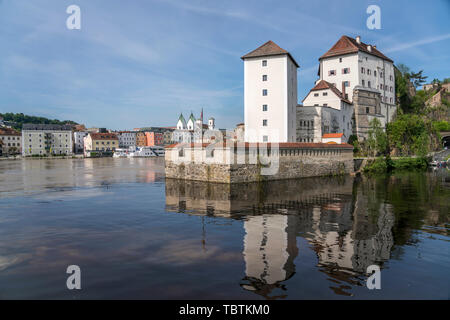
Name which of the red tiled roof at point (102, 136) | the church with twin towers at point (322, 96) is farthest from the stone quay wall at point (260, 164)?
the red tiled roof at point (102, 136)

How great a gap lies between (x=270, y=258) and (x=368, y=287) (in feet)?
10.2

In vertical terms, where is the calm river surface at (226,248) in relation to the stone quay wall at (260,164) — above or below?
below

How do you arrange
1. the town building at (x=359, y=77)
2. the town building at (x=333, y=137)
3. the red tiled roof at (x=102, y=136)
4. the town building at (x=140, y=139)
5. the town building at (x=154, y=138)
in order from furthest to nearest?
the town building at (x=140, y=139)
the town building at (x=154, y=138)
the red tiled roof at (x=102, y=136)
the town building at (x=359, y=77)
the town building at (x=333, y=137)

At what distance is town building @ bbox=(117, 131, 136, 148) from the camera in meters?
152

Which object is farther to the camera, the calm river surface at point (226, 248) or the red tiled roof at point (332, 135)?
the red tiled roof at point (332, 135)

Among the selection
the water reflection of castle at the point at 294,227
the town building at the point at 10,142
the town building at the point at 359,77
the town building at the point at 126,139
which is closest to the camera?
the water reflection of castle at the point at 294,227

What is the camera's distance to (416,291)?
746cm

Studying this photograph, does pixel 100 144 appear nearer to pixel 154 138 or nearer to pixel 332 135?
pixel 154 138

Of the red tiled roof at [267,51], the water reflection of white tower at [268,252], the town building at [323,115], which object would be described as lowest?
the water reflection of white tower at [268,252]

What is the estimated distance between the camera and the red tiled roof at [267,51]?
3959cm

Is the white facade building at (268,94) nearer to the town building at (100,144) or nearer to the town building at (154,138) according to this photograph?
the town building at (100,144)

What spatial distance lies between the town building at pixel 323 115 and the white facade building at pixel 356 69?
3.76 meters

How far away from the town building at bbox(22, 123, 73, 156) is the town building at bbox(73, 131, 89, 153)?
9.53m

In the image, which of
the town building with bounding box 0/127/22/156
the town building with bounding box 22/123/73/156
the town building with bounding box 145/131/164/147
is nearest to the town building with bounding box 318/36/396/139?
the town building with bounding box 145/131/164/147
